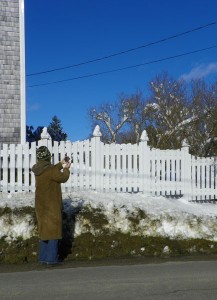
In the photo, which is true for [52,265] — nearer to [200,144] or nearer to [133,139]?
[200,144]

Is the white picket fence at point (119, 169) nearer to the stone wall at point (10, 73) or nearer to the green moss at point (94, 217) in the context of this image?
the green moss at point (94, 217)

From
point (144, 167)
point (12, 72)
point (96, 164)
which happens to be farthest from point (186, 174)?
point (12, 72)

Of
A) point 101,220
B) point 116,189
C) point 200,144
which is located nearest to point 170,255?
point 101,220

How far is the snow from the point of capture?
956 centimetres

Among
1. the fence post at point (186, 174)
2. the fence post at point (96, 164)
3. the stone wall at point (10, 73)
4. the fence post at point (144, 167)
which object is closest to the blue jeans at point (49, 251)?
the fence post at point (96, 164)

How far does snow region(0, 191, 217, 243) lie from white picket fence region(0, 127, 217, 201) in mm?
1206

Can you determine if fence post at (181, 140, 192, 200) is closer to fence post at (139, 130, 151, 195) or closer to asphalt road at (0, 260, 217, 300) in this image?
fence post at (139, 130, 151, 195)

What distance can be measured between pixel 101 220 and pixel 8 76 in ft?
24.1

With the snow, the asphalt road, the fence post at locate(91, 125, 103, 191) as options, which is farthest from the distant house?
the asphalt road

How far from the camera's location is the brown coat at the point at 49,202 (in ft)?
26.3

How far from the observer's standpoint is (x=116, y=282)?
695 cm

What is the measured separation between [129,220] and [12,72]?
7555 mm

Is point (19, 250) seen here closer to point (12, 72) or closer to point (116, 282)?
point (116, 282)

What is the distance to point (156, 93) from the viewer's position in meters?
37.2
